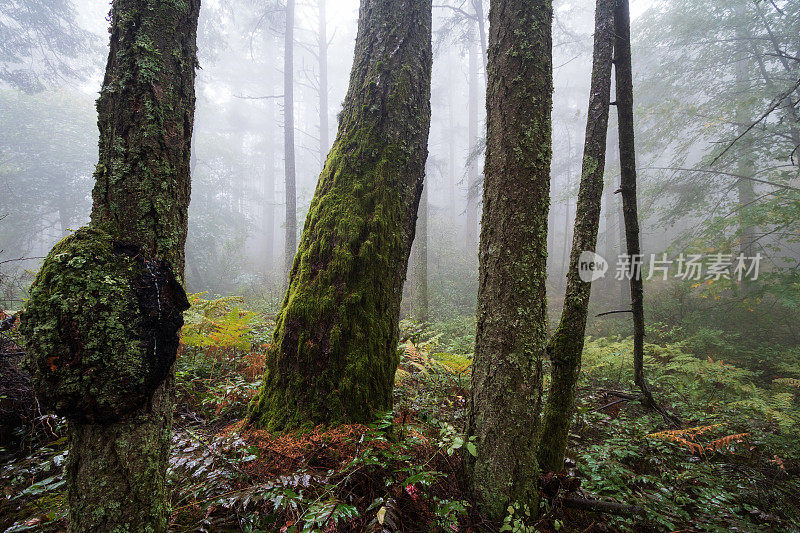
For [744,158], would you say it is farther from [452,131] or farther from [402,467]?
[452,131]

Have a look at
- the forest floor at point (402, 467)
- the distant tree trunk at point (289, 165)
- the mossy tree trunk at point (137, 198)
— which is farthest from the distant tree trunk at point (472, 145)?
the mossy tree trunk at point (137, 198)

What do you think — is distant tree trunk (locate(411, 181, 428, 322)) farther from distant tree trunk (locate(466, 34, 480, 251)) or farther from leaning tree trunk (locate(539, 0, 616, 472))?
distant tree trunk (locate(466, 34, 480, 251))

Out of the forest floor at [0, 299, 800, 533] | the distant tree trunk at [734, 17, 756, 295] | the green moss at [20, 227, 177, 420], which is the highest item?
the distant tree trunk at [734, 17, 756, 295]

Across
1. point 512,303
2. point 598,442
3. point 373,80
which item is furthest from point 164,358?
point 598,442

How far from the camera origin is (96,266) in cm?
122

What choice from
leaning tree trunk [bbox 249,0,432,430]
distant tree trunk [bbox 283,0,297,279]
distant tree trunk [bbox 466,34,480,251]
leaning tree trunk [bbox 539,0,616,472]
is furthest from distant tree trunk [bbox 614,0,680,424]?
distant tree trunk [bbox 466,34,480,251]

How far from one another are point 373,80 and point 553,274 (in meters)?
Result: 20.1

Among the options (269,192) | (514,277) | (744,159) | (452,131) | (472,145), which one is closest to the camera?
(514,277)

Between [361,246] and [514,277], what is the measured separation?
1.19m

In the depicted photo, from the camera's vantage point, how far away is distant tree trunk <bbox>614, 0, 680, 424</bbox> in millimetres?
2947

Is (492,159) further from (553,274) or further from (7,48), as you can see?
(7,48)

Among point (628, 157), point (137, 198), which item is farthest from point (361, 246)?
point (628, 157)

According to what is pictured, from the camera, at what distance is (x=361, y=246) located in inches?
103

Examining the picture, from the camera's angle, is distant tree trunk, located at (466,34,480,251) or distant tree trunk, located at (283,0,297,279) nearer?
distant tree trunk, located at (283,0,297,279)
